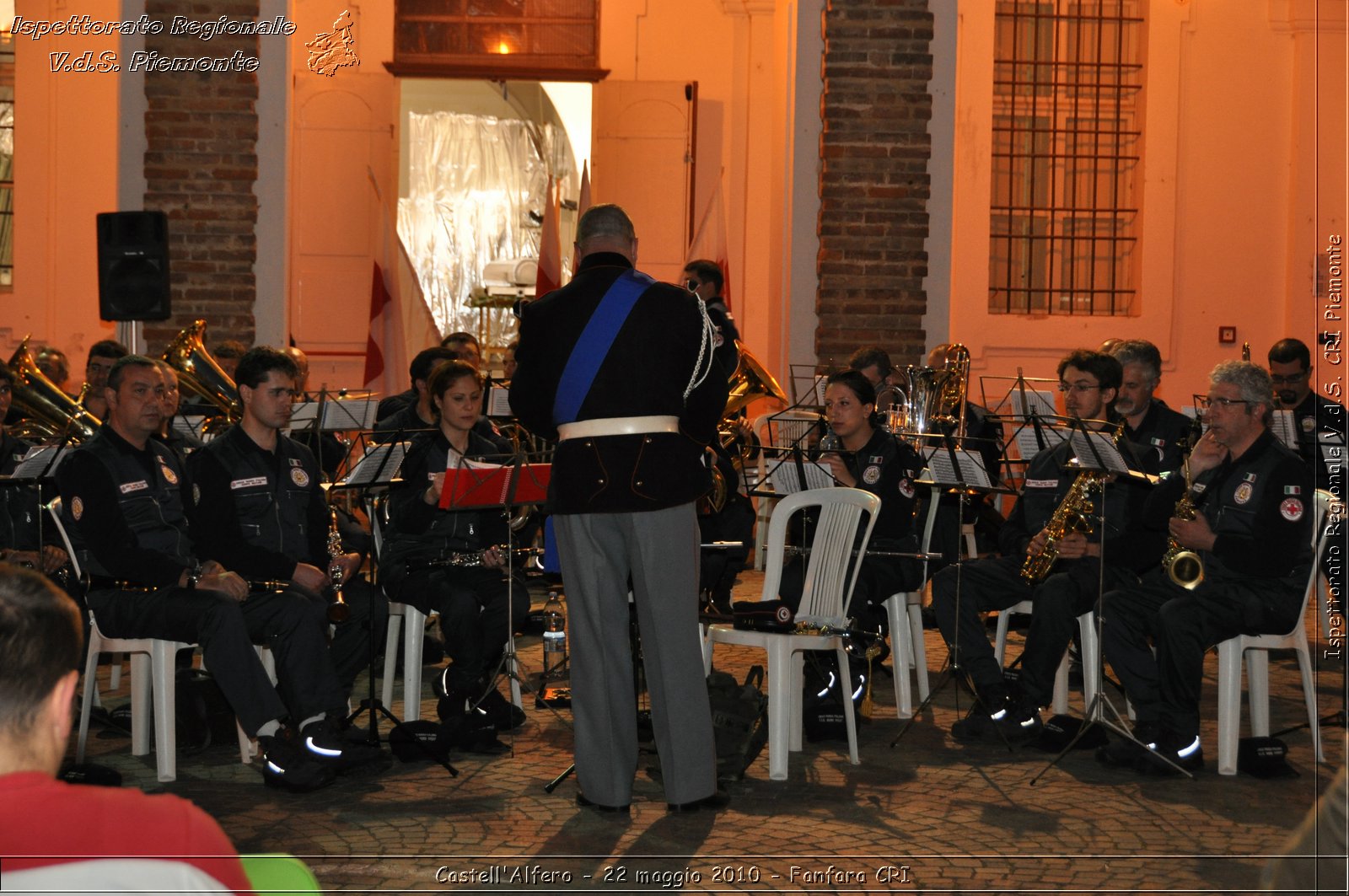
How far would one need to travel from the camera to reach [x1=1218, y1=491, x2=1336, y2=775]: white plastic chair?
5672mm

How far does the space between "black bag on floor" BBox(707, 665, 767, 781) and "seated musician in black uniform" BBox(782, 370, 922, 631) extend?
3.09 ft

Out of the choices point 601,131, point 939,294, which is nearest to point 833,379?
point 939,294

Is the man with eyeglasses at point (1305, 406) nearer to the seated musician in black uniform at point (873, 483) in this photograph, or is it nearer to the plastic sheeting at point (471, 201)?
the seated musician in black uniform at point (873, 483)

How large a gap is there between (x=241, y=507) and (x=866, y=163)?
6.27 meters

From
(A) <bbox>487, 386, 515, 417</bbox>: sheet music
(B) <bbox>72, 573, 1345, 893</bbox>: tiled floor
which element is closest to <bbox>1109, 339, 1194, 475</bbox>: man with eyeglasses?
(B) <bbox>72, 573, 1345, 893</bbox>: tiled floor

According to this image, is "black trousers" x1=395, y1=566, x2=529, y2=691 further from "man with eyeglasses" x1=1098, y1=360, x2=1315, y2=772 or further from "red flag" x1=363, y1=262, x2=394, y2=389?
"red flag" x1=363, y1=262, x2=394, y2=389

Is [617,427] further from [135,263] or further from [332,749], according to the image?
[135,263]

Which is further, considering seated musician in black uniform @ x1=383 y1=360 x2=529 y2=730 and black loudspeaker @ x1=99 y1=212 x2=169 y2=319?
black loudspeaker @ x1=99 y1=212 x2=169 y2=319

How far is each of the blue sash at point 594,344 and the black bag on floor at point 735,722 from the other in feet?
4.24

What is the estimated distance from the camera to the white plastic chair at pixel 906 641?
6621mm

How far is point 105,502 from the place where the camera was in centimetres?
556

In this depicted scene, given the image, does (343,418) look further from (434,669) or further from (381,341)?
(381,341)

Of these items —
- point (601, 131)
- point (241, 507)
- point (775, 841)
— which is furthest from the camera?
point (601, 131)

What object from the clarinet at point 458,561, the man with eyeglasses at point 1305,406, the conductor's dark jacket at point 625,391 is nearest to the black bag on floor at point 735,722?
the conductor's dark jacket at point 625,391
